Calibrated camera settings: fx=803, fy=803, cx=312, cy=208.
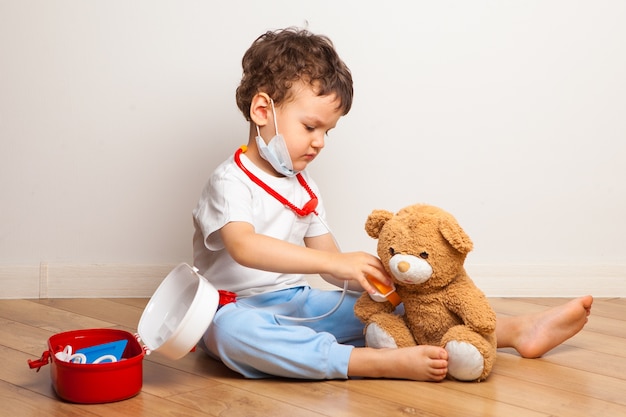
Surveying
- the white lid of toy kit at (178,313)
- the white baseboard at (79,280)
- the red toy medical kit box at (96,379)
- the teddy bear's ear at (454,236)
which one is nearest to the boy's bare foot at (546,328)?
the teddy bear's ear at (454,236)

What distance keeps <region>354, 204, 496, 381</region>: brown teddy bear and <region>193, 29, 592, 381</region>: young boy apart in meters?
0.04

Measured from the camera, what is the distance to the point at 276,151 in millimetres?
1355

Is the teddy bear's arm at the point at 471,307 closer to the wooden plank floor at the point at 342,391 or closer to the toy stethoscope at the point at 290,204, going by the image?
the wooden plank floor at the point at 342,391

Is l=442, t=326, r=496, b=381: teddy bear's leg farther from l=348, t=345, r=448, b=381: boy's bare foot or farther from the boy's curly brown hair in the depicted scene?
the boy's curly brown hair

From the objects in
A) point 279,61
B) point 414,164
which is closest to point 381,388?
point 279,61

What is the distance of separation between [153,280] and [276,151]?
0.58 metres

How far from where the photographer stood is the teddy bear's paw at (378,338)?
1.25 m

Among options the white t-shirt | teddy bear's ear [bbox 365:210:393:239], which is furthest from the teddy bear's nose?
the white t-shirt

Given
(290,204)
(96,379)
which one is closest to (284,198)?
(290,204)

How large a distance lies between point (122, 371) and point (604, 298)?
1213mm

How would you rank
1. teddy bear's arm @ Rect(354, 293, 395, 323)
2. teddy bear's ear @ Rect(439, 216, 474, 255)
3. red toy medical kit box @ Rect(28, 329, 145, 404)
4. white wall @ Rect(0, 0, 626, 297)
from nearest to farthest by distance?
red toy medical kit box @ Rect(28, 329, 145, 404)
teddy bear's ear @ Rect(439, 216, 474, 255)
teddy bear's arm @ Rect(354, 293, 395, 323)
white wall @ Rect(0, 0, 626, 297)

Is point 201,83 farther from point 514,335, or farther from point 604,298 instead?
point 604,298

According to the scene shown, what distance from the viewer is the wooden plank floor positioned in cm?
108

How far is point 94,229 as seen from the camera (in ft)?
5.81
